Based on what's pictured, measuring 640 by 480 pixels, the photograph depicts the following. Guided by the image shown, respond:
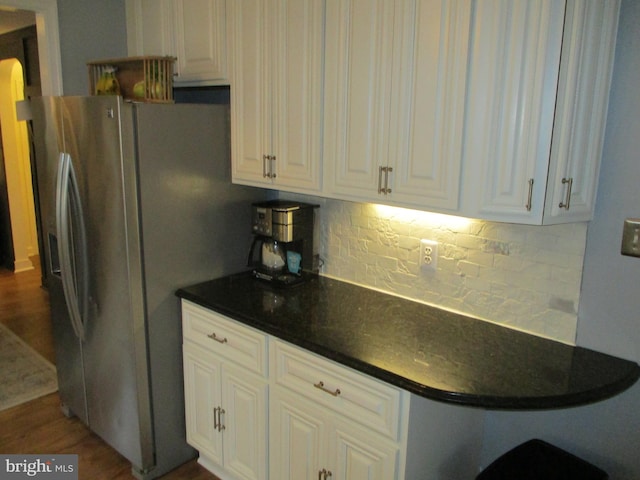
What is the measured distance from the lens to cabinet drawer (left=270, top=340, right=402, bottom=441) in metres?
1.59

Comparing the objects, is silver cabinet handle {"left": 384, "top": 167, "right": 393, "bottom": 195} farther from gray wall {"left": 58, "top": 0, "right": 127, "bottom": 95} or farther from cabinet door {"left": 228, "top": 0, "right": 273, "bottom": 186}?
gray wall {"left": 58, "top": 0, "right": 127, "bottom": 95}

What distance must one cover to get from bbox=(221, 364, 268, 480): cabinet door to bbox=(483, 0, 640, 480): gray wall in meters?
1.15

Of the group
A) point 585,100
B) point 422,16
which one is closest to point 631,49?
point 585,100

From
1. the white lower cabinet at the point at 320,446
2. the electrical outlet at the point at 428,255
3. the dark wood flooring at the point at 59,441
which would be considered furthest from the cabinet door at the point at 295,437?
the electrical outlet at the point at 428,255

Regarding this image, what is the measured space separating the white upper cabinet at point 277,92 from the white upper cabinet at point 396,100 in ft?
0.25

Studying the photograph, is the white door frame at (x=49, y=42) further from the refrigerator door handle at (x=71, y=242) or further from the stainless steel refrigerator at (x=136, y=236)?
the refrigerator door handle at (x=71, y=242)

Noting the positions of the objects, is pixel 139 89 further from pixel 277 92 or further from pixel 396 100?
pixel 396 100

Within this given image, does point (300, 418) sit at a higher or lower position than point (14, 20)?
lower

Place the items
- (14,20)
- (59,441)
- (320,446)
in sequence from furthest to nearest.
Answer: (14,20), (59,441), (320,446)

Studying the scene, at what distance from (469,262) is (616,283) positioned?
0.51 m

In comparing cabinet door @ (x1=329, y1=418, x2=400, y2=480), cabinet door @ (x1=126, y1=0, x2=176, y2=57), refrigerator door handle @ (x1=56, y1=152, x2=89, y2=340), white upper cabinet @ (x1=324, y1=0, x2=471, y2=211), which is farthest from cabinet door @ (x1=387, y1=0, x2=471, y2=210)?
refrigerator door handle @ (x1=56, y1=152, x2=89, y2=340)

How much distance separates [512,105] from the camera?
4.90ft

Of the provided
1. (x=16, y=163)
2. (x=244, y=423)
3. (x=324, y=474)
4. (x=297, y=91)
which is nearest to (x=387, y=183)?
(x=297, y=91)

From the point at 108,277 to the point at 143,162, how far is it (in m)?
0.56
